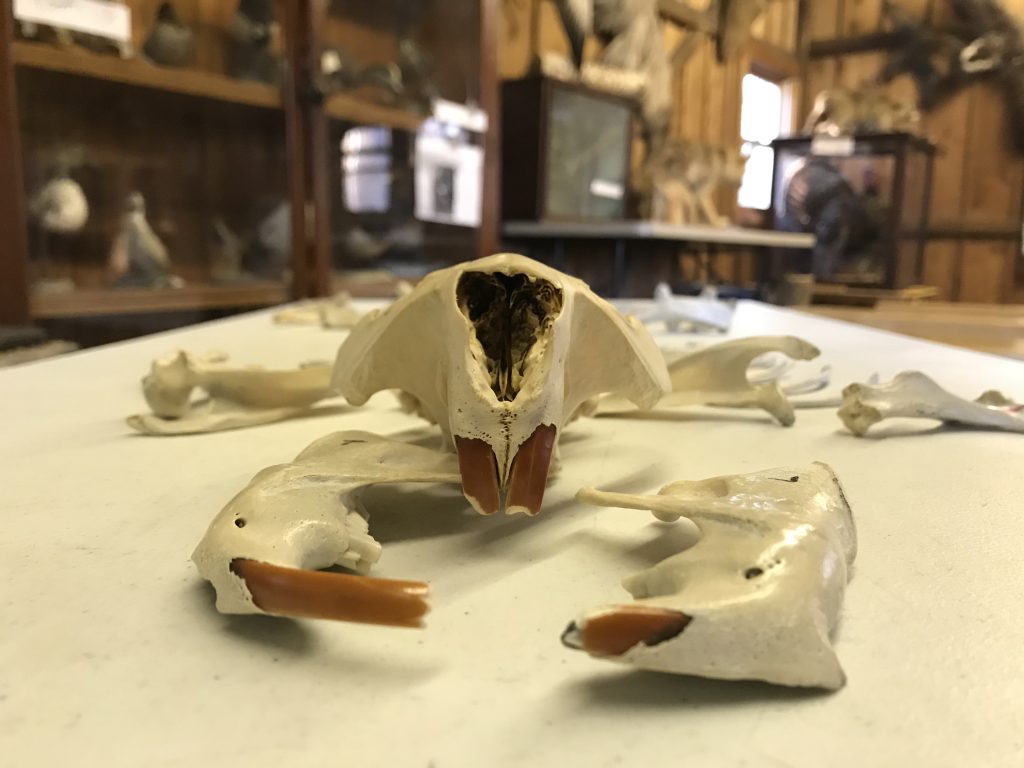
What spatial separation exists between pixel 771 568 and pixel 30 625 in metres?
0.38

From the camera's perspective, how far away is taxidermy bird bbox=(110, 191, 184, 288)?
196 cm

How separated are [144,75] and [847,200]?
330cm

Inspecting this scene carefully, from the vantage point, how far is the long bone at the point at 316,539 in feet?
1.20

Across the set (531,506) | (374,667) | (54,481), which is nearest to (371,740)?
(374,667)

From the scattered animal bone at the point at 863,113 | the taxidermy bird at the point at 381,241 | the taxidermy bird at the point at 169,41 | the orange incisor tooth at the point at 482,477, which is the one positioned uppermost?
the scattered animal bone at the point at 863,113

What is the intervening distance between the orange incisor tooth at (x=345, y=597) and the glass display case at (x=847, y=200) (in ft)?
12.9

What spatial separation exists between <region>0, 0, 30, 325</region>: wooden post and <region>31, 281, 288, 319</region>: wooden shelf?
0.05m

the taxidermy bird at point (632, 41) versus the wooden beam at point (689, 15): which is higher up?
the wooden beam at point (689, 15)

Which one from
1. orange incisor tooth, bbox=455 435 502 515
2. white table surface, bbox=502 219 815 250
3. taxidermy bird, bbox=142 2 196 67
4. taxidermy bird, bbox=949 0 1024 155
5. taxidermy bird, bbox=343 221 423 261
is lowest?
orange incisor tooth, bbox=455 435 502 515

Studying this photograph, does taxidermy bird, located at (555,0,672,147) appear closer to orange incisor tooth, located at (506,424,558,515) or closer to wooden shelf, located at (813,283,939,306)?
wooden shelf, located at (813,283,939,306)

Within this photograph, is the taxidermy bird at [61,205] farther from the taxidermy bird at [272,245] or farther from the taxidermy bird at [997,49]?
the taxidermy bird at [997,49]

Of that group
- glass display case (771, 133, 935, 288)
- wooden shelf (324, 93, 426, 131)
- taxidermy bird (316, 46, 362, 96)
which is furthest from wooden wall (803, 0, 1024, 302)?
taxidermy bird (316, 46, 362, 96)

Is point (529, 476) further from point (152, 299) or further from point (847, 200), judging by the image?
point (847, 200)

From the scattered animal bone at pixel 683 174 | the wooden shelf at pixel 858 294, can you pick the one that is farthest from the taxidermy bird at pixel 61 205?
the wooden shelf at pixel 858 294
